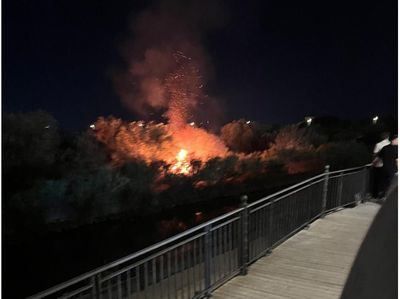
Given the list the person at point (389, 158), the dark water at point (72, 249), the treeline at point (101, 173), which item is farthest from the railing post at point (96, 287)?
the treeline at point (101, 173)

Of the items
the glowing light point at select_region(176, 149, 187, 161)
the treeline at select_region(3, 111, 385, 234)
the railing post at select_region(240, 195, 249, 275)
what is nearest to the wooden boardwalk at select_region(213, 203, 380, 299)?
the railing post at select_region(240, 195, 249, 275)

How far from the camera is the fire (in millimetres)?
32666

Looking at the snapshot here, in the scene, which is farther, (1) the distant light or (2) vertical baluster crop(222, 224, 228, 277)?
(1) the distant light

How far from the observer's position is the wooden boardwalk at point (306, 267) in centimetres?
484

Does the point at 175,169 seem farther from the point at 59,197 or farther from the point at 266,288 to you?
the point at 266,288

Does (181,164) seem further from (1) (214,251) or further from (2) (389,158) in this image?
(1) (214,251)

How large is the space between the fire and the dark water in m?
5.06

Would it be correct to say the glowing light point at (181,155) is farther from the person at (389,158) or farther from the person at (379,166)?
the person at (389,158)

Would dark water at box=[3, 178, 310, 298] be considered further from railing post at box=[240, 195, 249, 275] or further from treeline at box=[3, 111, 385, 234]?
railing post at box=[240, 195, 249, 275]

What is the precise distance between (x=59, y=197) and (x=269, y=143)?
2449cm

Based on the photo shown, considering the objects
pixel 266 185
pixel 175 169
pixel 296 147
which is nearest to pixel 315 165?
pixel 296 147

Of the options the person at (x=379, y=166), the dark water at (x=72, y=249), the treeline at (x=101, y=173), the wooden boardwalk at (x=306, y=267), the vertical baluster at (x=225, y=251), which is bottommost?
the dark water at (x=72, y=249)

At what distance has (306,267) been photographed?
558cm

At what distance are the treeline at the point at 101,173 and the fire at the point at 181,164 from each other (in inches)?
24.0
